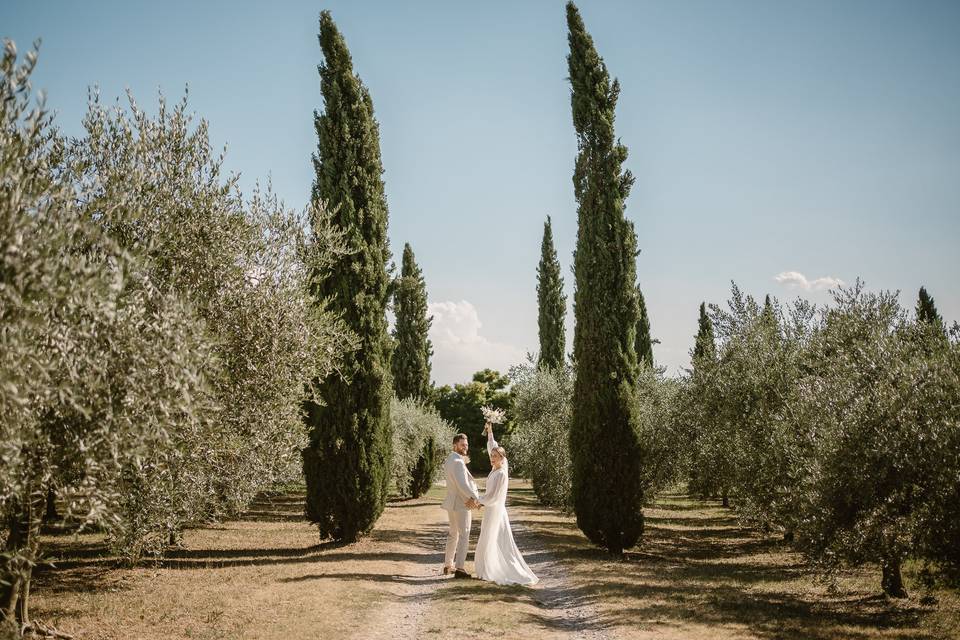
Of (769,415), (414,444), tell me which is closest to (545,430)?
(414,444)

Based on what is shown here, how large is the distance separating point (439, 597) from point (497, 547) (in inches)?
76.1

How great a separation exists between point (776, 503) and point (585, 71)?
1334 centimetres

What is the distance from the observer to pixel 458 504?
42.2 feet

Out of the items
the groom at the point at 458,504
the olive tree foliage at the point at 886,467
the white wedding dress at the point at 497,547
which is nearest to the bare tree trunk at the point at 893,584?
the olive tree foliage at the point at 886,467

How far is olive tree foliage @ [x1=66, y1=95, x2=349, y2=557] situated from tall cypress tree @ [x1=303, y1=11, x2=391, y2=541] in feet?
17.9

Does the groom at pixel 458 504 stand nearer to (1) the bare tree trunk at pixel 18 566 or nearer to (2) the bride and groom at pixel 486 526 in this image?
(2) the bride and groom at pixel 486 526

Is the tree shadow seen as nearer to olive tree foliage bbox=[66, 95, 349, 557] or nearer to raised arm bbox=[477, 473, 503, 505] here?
raised arm bbox=[477, 473, 503, 505]

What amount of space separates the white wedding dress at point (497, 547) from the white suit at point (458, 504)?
13.3 inches

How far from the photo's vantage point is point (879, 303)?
15609mm

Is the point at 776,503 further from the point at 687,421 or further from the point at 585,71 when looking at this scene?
the point at 585,71

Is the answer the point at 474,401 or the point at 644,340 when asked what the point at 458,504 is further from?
the point at 474,401

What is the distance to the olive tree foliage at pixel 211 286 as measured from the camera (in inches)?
364

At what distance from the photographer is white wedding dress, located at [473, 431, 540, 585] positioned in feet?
41.2

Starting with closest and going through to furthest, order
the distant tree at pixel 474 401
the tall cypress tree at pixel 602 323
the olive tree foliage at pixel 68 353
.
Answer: the olive tree foliage at pixel 68 353
the tall cypress tree at pixel 602 323
the distant tree at pixel 474 401
